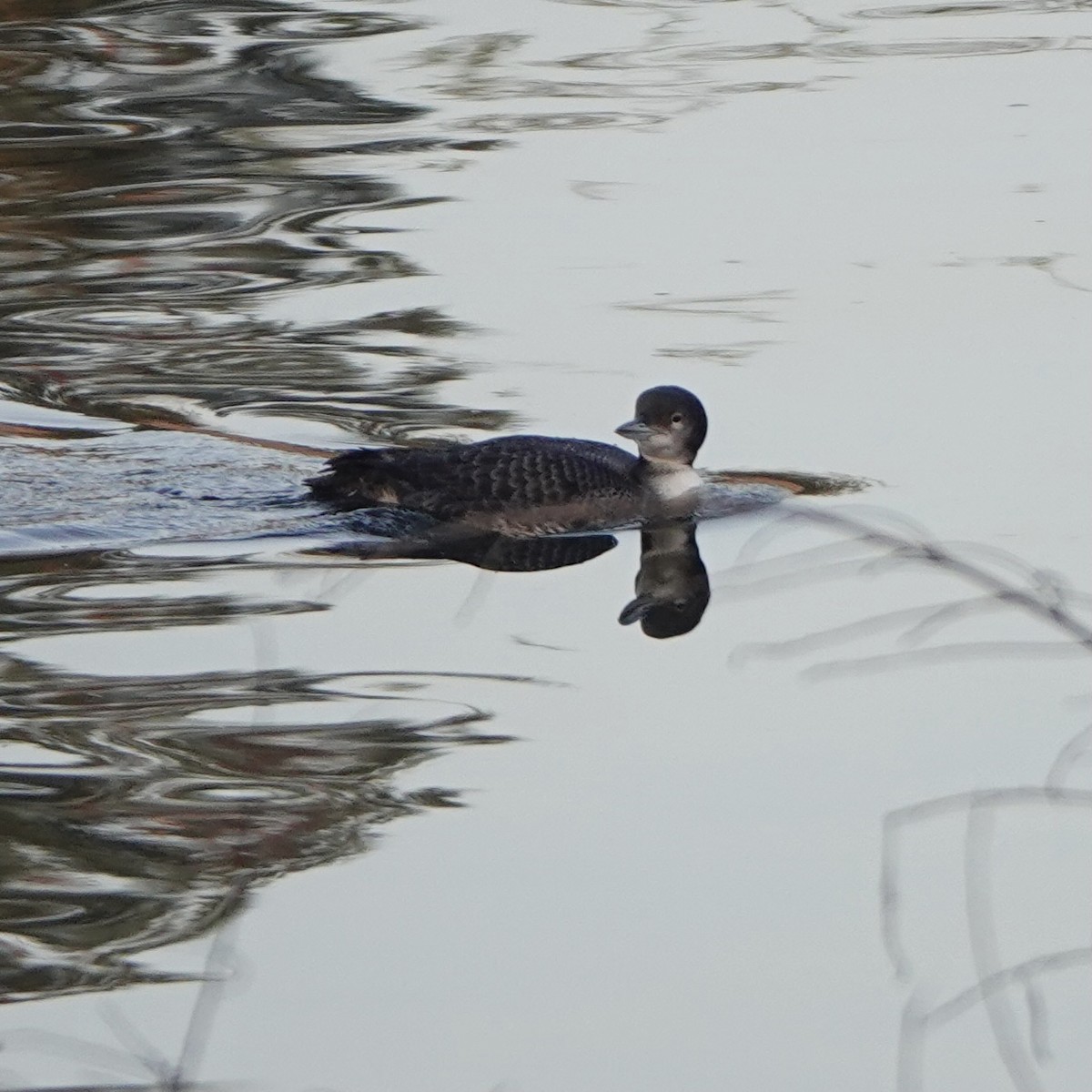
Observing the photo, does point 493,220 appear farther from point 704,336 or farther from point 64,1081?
point 64,1081

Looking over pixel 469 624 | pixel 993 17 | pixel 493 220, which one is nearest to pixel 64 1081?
pixel 469 624

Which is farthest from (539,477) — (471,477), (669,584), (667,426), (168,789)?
(168,789)

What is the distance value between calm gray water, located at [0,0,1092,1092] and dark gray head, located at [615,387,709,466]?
0.37 m

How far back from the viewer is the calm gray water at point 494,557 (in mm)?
4473

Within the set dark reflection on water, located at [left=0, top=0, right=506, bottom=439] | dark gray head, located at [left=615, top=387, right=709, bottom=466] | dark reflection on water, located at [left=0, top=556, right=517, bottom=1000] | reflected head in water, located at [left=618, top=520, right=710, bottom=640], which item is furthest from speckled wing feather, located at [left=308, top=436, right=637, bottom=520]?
dark reflection on water, located at [left=0, top=556, right=517, bottom=1000]

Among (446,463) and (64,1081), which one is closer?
(64,1081)

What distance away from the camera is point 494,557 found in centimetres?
809

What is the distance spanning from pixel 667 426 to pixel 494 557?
2.94 feet

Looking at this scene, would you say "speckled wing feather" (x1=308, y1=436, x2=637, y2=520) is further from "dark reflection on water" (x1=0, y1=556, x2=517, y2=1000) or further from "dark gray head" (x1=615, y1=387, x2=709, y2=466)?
"dark reflection on water" (x1=0, y1=556, x2=517, y2=1000)

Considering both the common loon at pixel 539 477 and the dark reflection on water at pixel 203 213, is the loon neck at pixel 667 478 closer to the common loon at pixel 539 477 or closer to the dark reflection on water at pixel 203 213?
the common loon at pixel 539 477

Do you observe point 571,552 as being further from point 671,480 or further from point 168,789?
point 168,789

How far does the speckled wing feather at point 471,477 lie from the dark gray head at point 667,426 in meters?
0.18

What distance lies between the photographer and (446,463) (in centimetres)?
837

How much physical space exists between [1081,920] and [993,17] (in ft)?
40.7
